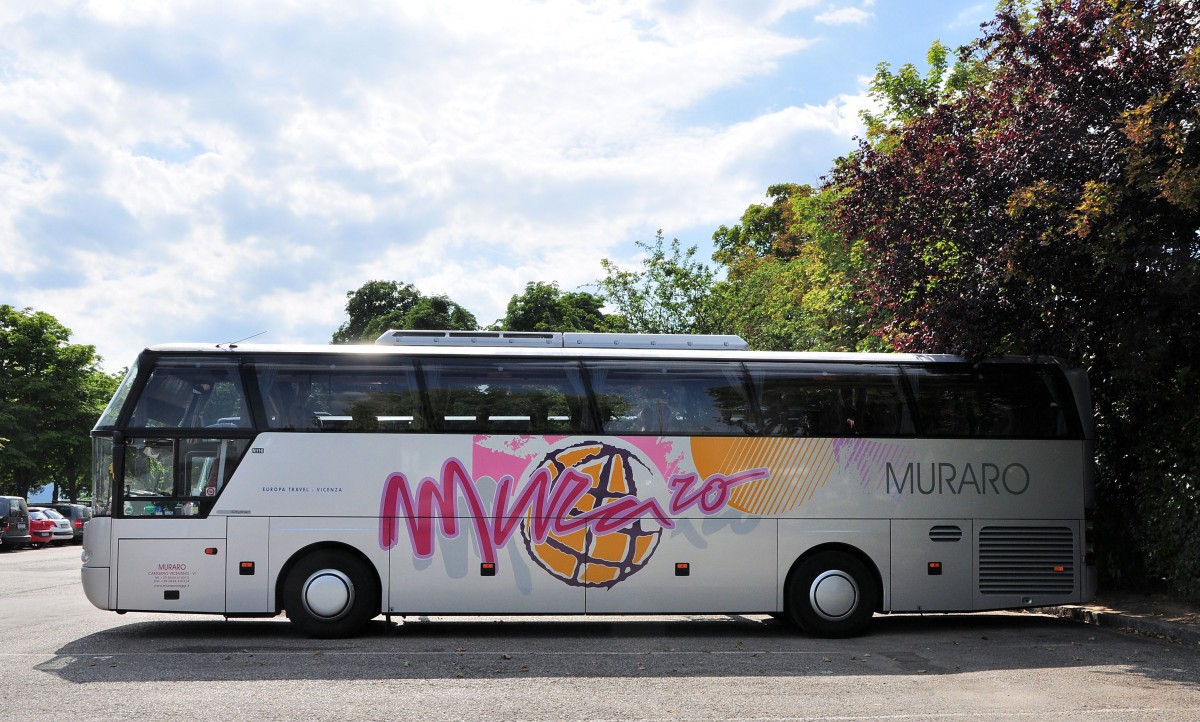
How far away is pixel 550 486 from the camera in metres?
12.1

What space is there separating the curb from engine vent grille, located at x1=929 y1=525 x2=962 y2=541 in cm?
235

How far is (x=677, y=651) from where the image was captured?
11047 mm

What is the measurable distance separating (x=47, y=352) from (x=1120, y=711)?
158 ft

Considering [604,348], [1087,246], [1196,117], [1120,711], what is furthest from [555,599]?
[1196,117]

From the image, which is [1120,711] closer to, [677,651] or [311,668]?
[677,651]

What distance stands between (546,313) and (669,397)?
4152 centimetres

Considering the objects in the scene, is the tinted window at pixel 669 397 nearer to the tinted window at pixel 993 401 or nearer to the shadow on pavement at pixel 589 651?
the tinted window at pixel 993 401

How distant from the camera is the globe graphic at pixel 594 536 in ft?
39.8

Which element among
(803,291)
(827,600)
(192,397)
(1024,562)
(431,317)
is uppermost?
(431,317)

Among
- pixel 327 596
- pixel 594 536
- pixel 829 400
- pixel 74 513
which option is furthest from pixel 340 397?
pixel 74 513

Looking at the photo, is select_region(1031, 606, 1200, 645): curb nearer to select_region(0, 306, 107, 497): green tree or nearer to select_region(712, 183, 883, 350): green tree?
select_region(712, 183, 883, 350): green tree

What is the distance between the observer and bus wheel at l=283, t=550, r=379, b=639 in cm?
1182

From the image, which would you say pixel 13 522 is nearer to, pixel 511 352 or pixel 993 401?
pixel 511 352

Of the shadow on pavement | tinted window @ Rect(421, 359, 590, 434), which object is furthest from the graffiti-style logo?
the shadow on pavement
